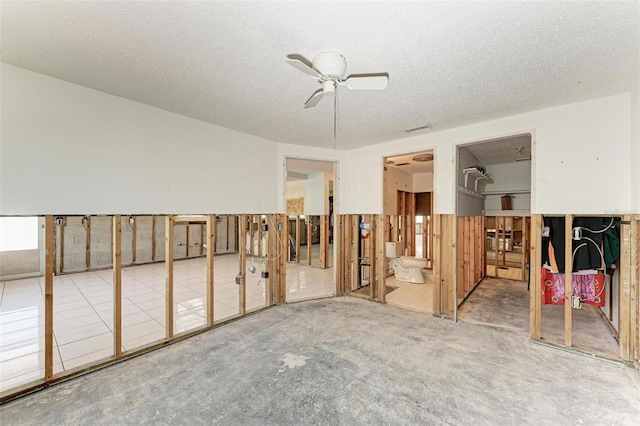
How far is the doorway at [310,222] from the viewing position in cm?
502

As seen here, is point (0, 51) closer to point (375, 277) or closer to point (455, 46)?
point (455, 46)

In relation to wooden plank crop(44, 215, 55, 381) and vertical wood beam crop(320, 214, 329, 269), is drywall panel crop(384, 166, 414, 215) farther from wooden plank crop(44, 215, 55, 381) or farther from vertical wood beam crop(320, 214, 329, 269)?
wooden plank crop(44, 215, 55, 381)

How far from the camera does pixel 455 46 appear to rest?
5.97ft

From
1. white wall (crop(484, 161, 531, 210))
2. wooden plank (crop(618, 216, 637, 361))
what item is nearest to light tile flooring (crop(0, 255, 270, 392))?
wooden plank (crop(618, 216, 637, 361))

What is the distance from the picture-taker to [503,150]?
4.89 metres

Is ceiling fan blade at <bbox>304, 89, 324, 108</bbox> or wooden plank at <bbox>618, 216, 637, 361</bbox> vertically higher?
ceiling fan blade at <bbox>304, 89, 324, 108</bbox>

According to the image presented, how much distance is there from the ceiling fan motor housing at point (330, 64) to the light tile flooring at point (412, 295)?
3.48 m

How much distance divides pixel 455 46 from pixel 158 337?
4.08 meters

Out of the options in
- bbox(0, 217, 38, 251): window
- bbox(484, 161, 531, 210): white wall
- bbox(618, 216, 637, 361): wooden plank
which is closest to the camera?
bbox(618, 216, 637, 361): wooden plank

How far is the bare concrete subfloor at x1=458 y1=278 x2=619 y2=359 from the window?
8398 millimetres

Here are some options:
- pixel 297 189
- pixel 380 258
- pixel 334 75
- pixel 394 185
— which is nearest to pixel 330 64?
pixel 334 75

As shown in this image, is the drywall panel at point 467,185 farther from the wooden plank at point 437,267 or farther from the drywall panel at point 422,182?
the drywall panel at point 422,182

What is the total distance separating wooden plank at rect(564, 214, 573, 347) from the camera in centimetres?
275

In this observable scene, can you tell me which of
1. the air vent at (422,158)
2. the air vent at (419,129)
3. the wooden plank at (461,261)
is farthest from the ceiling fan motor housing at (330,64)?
the air vent at (422,158)
